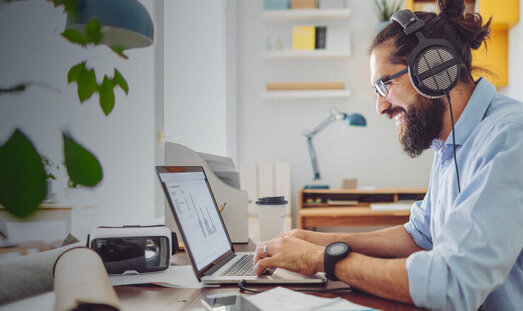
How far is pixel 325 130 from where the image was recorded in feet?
11.6

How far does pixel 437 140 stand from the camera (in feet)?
3.59

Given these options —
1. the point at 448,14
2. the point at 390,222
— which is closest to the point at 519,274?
the point at 448,14

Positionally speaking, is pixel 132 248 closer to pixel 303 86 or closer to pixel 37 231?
pixel 37 231

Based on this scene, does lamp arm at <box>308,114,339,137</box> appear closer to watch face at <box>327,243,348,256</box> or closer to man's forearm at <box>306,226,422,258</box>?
man's forearm at <box>306,226,422,258</box>

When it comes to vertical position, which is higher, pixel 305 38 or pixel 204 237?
pixel 305 38

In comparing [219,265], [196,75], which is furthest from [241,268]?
[196,75]

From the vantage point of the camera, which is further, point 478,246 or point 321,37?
point 321,37

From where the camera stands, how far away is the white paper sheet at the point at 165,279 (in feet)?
2.75

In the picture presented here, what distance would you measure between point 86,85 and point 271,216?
2.17 ft

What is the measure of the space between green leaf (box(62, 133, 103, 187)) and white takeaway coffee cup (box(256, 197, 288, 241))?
1.63 ft

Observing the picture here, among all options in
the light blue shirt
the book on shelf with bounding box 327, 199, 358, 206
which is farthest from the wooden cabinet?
the light blue shirt

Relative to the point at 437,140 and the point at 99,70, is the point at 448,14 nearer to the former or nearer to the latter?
the point at 437,140

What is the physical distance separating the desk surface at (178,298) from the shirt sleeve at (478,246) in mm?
63

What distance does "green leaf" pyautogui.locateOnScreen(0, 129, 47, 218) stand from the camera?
0.73 metres
